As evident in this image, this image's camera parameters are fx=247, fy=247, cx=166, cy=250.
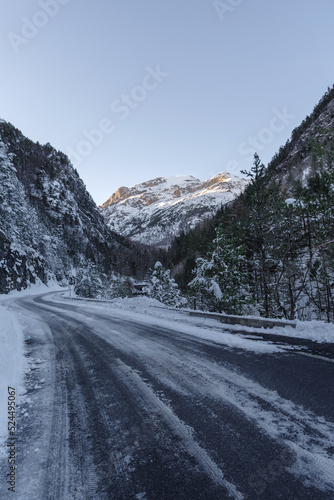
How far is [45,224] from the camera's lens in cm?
8069

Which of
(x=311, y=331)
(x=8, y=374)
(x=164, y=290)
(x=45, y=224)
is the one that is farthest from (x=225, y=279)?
(x=45, y=224)

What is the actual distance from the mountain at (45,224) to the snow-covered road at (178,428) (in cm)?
3710

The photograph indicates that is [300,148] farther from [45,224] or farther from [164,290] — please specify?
[45,224]

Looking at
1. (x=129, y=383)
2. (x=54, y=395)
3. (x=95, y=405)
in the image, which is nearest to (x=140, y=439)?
(x=95, y=405)

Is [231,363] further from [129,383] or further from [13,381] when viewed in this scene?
[13,381]

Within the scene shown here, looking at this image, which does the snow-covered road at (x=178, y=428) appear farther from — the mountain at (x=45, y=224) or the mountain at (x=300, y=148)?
the mountain at (x=300, y=148)

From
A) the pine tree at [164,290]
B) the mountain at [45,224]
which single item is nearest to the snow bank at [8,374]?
the pine tree at [164,290]

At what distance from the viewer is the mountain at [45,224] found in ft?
134

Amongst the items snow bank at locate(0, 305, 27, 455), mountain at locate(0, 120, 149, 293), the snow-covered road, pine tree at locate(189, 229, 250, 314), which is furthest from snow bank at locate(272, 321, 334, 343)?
mountain at locate(0, 120, 149, 293)

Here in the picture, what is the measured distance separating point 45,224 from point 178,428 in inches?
3475

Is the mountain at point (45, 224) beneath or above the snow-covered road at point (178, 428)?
above

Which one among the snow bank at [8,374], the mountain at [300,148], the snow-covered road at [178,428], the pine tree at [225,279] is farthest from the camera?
the mountain at [300,148]

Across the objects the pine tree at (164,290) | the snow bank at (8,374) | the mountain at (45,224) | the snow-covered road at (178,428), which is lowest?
the pine tree at (164,290)

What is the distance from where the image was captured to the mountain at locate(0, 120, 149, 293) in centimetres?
4078
